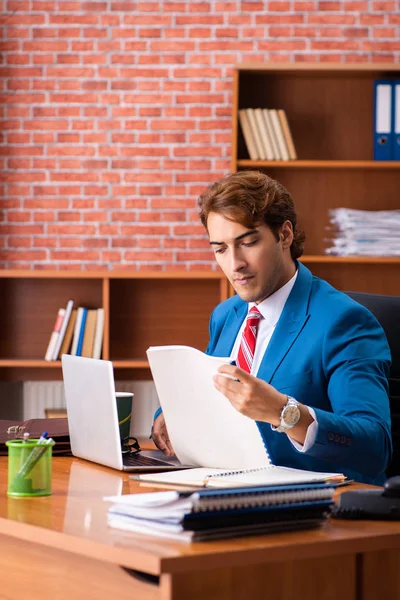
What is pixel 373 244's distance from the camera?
4.01m

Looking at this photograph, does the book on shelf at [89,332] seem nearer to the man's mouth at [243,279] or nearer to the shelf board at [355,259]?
the shelf board at [355,259]

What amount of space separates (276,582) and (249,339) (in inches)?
38.6

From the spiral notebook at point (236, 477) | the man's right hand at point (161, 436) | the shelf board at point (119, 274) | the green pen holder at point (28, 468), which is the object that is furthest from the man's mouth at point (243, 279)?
the shelf board at point (119, 274)

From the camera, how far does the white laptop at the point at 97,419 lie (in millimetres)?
1775

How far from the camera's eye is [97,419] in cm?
184

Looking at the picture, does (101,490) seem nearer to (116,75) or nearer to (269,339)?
(269,339)

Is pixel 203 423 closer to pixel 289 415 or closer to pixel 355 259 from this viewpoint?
pixel 289 415

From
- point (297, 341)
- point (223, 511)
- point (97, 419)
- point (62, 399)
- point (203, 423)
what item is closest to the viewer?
point (223, 511)

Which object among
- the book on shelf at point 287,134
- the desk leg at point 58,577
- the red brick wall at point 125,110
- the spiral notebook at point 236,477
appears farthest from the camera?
the red brick wall at point 125,110

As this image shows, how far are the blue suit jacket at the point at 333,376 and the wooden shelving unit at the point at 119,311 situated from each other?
6.55 feet

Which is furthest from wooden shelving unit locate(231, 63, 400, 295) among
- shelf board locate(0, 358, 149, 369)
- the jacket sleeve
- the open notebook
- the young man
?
the open notebook

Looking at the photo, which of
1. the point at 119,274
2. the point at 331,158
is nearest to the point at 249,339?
the point at 119,274

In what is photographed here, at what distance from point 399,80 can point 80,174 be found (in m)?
1.68

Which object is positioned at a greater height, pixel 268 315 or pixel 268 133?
pixel 268 133
